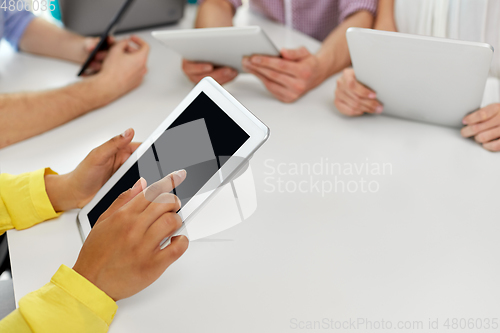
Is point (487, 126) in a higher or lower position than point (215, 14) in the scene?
lower

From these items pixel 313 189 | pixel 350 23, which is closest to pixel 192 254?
pixel 313 189

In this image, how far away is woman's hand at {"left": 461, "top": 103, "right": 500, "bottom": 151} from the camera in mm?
798

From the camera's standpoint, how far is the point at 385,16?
1.15 meters

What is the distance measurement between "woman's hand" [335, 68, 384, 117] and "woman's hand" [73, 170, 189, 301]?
1.63 feet

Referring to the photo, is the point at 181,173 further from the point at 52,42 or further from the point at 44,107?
the point at 52,42

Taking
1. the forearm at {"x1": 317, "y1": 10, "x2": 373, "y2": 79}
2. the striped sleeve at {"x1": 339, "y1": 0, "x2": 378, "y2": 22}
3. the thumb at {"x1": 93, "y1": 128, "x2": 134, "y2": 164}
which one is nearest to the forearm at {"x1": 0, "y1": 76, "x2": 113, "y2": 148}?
the thumb at {"x1": 93, "y1": 128, "x2": 134, "y2": 164}

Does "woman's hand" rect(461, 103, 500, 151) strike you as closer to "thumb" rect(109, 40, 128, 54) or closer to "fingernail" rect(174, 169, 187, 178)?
"fingernail" rect(174, 169, 187, 178)

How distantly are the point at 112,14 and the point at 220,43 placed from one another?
57 cm

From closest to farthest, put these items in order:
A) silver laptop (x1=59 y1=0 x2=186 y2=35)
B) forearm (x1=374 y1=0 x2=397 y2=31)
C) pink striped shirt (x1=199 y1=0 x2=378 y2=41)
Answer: forearm (x1=374 y1=0 x2=397 y2=31)
silver laptop (x1=59 y1=0 x2=186 y2=35)
pink striped shirt (x1=199 y1=0 x2=378 y2=41)

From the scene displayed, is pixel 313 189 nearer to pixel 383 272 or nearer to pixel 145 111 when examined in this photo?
pixel 383 272

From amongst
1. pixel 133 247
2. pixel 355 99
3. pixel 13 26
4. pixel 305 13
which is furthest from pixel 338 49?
pixel 13 26

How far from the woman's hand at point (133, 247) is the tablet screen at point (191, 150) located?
0.04 meters

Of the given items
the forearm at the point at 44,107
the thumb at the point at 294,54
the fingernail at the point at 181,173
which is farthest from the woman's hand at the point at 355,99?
the forearm at the point at 44,107

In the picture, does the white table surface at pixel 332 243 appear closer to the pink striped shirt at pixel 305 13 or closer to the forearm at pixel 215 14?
the forearm at pixel 215 14
